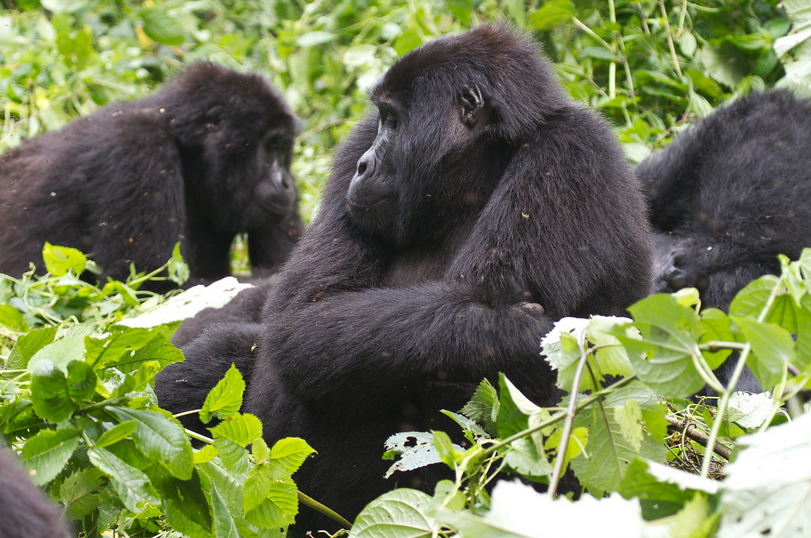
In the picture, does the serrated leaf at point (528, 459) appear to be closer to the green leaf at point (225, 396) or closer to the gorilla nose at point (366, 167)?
the green leaf at point (225, 396)

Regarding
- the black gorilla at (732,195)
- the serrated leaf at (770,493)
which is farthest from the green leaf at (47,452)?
the black gorilla at (732,195)

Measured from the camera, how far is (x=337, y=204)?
2.86 meters

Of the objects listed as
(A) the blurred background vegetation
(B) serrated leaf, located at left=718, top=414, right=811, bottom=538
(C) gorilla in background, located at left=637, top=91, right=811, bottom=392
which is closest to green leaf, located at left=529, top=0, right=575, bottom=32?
(A) the blurred background vegetation

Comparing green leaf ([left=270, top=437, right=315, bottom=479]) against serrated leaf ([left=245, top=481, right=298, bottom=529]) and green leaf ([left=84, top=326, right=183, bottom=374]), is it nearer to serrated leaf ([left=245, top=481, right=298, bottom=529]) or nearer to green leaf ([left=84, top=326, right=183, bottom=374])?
serrated leaf ([left=245, top=481, right=298, bottom=529])

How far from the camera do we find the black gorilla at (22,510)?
130 cm

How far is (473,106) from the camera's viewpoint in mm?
2645

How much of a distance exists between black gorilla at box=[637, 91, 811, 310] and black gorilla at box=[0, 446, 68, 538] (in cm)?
291

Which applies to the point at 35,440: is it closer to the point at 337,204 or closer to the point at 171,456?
the point at 171,456

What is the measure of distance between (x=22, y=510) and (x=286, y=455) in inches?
32.1

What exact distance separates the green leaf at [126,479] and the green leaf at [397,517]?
0.45 meters

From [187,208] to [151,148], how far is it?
461mm

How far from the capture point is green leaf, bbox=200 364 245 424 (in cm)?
206

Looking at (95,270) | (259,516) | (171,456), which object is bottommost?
(95,270)

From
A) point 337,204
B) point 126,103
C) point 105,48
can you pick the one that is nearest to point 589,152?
point 337,204
